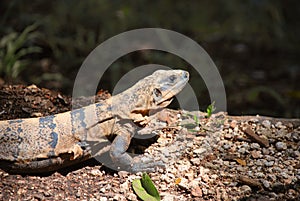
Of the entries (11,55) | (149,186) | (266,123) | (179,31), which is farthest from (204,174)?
(179,31)

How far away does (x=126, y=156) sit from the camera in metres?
3.48

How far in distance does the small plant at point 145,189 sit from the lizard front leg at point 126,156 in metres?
0.16

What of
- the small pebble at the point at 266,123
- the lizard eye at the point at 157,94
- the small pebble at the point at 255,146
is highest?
the lizard eye at the point at 157,94

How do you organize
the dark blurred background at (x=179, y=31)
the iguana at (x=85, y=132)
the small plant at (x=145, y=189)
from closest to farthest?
the small plant at (x=145, y=189) → the iguana at (x=85, y=132) → the dark blurred background at (x=179, y=31)

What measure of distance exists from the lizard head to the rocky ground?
0.39 m

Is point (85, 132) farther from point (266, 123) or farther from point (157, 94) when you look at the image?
point (266, 123)

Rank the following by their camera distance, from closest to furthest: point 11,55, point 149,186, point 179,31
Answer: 1. point 149,186
2. point 11,55
3. point 179,31

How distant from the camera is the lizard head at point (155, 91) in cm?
358

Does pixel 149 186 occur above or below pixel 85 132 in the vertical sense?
below

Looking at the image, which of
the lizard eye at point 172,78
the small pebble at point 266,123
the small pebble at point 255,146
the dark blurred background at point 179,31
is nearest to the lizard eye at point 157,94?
the lizard eye at point 172,78

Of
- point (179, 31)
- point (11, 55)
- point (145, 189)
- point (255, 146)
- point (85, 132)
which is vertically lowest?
point (145, 189)

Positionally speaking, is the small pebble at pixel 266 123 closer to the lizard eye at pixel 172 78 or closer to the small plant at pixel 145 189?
the lizard eye at pixel 172 78

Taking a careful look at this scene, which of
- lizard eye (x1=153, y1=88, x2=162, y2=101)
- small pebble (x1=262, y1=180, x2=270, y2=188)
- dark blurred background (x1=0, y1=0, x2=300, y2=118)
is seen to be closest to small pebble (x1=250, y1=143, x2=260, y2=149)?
small pebble (x1=262, y1=180, x2=270, y2=188)

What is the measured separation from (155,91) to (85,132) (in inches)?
25.3
